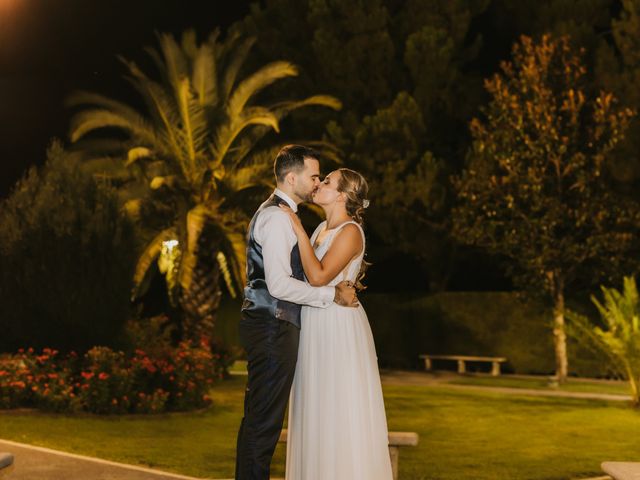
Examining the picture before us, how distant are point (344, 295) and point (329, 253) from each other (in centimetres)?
29

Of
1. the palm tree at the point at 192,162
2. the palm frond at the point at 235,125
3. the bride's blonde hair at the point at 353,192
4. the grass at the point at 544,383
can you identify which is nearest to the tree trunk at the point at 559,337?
the grass at the point at 544,383

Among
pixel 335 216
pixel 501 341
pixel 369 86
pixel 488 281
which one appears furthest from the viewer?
pixel 488 281

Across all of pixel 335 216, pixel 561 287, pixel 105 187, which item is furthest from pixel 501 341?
pixel 335 216

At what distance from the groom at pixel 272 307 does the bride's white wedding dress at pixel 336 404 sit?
178 mm

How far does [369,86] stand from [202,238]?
27.8ft

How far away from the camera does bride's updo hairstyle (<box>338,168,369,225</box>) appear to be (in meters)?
7.17

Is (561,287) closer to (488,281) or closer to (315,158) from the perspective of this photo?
(488,281)

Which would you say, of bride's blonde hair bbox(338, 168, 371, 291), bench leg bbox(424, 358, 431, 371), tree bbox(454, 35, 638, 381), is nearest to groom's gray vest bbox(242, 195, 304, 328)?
bride's blonde hair bbox(338, 168, 371, 291)

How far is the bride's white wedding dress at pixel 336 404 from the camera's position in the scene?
685 centimetres

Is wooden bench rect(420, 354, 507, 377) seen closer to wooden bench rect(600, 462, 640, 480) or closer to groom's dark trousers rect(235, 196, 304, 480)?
wooden bench rect(600, 462, 640, 480)

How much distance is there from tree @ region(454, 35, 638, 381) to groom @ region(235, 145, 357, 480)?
17607 mm

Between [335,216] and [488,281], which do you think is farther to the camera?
[488,281]

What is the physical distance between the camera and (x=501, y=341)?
27.3 m

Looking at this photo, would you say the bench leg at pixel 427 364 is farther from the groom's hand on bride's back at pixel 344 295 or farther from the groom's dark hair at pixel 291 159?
the groom's dark hair at pixel 291 159
